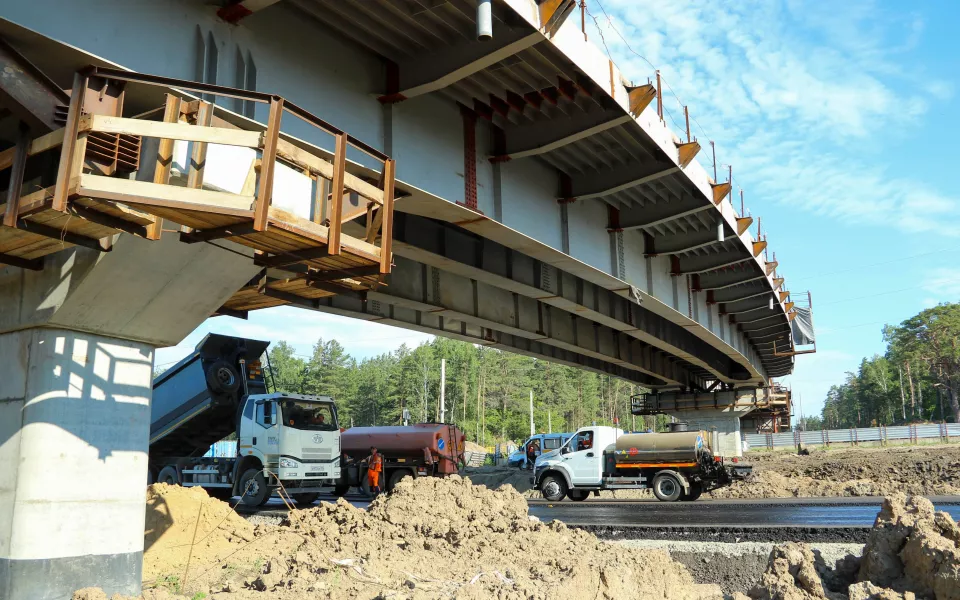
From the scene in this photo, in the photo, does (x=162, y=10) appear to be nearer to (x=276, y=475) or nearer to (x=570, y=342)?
(x=276, y=475)

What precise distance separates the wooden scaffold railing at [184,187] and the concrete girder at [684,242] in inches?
369

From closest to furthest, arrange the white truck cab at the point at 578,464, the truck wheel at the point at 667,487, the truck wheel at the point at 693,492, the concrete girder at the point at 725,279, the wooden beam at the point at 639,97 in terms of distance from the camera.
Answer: the wooden beam at the point at 639,97, the concrete girder at the point at 725,279, the truck wheel at the point at 667,487, the truck wheel at the point at 693,492, the white truck cab at the point at 578,464

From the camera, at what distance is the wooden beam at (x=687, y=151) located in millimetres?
10875

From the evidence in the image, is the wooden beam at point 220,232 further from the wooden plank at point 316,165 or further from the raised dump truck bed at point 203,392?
the raised dump truck bed at point 203,392

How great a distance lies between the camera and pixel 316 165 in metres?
6.14

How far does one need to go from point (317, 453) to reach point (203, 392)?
322 cm

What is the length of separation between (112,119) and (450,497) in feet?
25.3

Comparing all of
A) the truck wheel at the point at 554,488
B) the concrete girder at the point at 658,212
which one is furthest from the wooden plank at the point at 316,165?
the truck wheel at the point at 554,488

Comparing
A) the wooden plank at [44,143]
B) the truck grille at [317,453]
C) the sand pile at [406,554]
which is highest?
the wooden plank at [44,143]

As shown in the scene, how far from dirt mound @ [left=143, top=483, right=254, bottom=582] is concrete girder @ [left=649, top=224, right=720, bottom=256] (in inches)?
369

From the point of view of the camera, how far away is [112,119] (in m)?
5.26

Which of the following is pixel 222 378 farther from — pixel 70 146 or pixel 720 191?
pixel 70 146

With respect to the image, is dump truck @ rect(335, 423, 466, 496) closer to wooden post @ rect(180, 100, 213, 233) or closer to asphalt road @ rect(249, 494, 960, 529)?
asphalt road @ rect(249, 494, 960, 529)

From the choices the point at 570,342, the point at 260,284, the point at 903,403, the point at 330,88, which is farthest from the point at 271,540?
the point at 903,403
